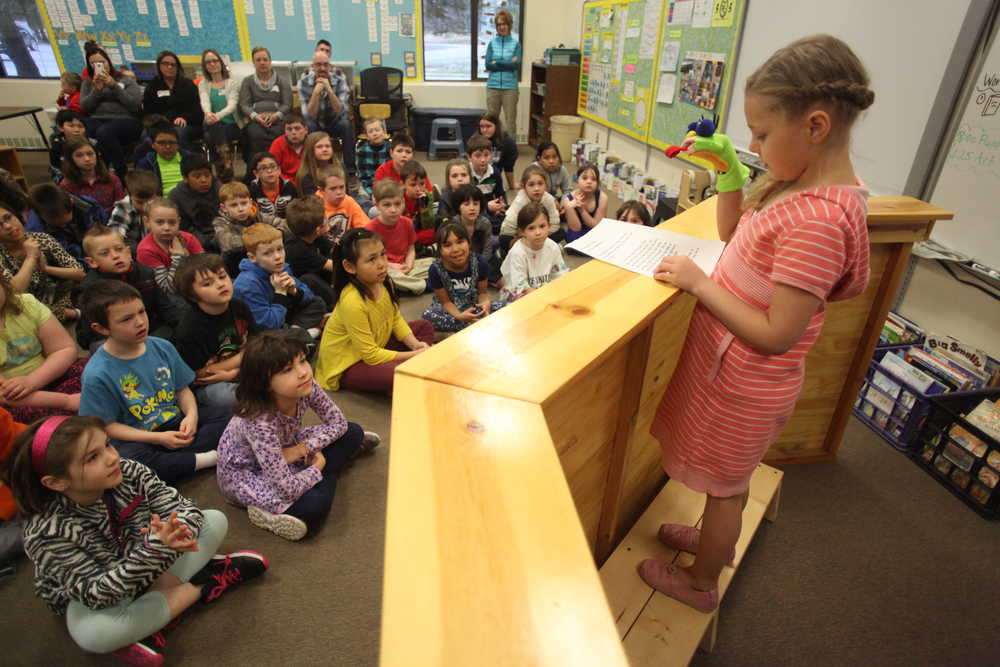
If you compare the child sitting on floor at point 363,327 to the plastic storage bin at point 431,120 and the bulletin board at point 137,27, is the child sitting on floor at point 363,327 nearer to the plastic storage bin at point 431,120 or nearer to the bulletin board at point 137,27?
the plastic storage bin at point 431,120

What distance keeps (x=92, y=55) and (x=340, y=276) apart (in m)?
5.26

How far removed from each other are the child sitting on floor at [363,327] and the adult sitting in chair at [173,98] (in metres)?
4.33

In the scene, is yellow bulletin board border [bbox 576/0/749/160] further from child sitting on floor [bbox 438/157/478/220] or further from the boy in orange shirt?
the boy in orange shirt

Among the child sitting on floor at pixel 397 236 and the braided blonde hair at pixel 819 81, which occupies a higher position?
the braided blonde hair at pixel 819 81

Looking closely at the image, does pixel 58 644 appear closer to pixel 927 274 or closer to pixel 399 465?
pixel 399 465

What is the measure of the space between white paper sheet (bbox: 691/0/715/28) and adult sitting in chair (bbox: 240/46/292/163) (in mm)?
4043

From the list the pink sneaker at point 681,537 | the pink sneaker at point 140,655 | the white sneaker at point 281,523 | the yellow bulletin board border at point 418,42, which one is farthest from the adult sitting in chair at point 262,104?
the pink sneaker at point 681,537

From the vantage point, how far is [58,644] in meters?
1.47

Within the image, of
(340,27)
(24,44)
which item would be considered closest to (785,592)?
(340,27)

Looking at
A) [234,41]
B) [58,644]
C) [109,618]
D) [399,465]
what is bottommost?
[58,644]

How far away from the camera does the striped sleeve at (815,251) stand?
83cm

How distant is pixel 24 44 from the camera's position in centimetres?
679

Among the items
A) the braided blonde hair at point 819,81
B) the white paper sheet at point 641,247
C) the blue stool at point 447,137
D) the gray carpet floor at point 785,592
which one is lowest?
the gray carpet floor at point 785,592

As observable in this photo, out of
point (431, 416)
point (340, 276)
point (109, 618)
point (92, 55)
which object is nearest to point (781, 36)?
point (340, 276)
